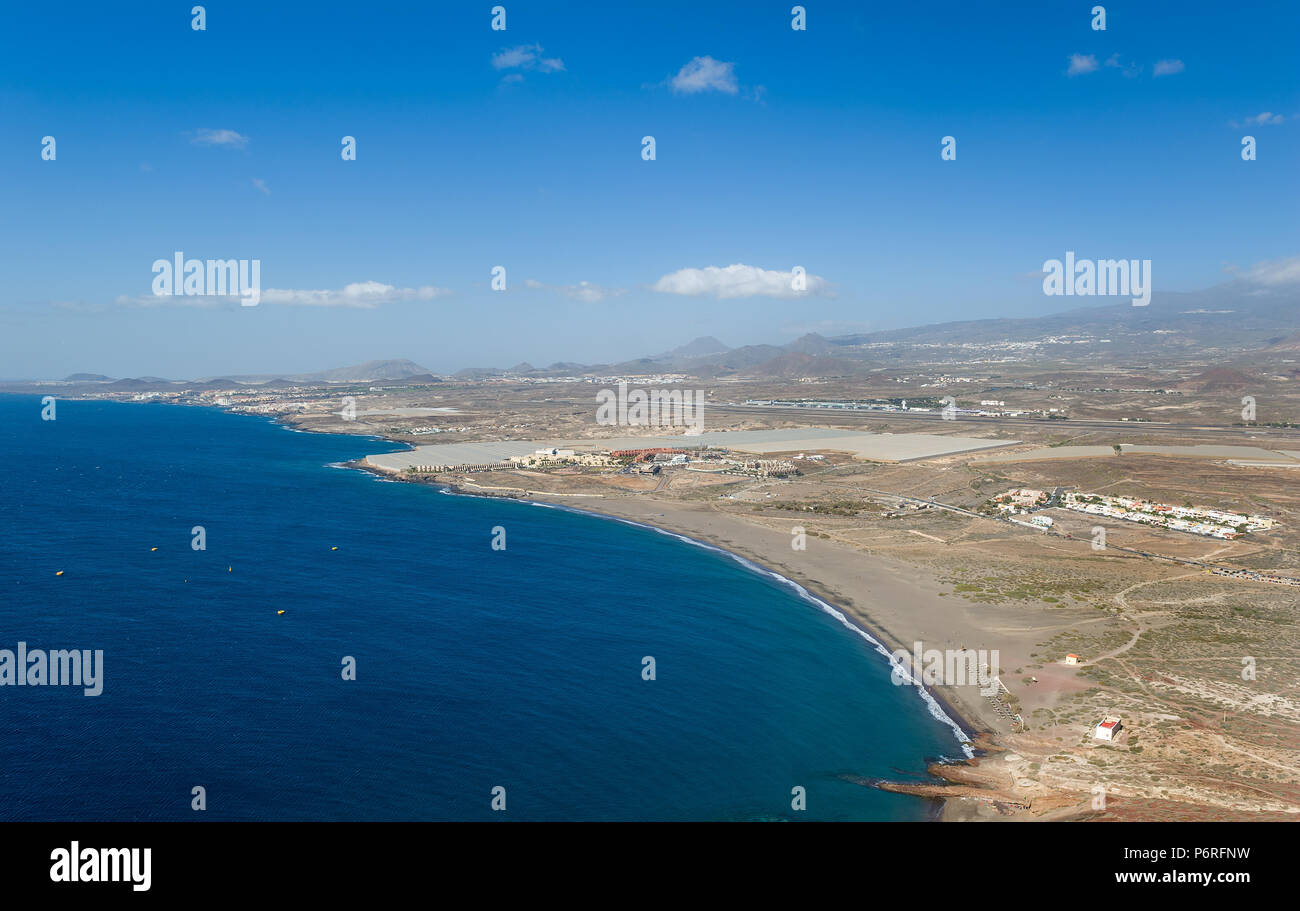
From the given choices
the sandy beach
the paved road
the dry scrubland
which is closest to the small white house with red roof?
the dry scrubland

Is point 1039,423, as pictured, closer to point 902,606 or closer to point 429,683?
point 902,606

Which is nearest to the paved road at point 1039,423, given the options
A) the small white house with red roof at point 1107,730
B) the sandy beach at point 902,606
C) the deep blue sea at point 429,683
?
the sandy beach at point 902,606

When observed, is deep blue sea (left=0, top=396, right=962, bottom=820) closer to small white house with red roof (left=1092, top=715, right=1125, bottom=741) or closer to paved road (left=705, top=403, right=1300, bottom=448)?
small white house with red roof (left=1092, top=715, right=1125, bottom=741)

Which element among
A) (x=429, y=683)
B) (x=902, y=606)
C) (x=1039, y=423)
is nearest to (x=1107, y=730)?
(x=902, y=606)

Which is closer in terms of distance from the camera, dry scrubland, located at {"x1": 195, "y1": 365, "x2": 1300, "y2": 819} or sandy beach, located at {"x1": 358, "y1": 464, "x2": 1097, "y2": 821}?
dry scrubland, located at {"x1": 195, "y1": 365, "x2": 1300, "y2": 819}

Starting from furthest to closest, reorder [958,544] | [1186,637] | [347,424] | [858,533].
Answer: [347,424] < [858,533] < [958,544] < [1186,637]

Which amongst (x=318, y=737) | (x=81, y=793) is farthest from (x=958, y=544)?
(x=81, y=793)

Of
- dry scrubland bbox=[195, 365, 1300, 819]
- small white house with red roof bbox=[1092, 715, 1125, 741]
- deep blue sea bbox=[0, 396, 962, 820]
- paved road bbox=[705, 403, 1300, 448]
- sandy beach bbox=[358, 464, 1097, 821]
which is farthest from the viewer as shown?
paved road bbox=[705, 403, 1300, 448]

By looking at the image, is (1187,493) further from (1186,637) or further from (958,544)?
(1186,637)
